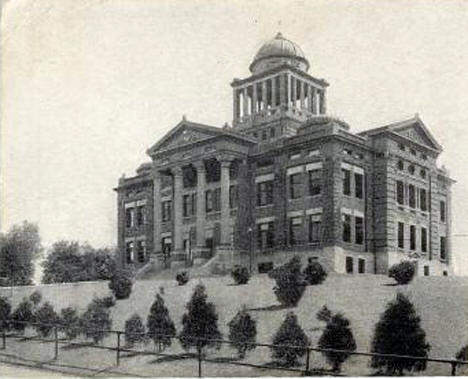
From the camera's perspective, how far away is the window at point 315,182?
36531mm

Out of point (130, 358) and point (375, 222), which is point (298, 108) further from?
point (130, 358)

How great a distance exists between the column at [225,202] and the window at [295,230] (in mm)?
3600

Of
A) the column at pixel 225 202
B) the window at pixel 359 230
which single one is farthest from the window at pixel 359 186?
the column at pixel 225 202

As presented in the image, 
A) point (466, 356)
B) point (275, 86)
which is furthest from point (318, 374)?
point (275, 86)

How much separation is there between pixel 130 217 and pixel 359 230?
2054cm

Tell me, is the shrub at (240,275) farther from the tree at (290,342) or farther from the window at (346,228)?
the tree at (290,342)

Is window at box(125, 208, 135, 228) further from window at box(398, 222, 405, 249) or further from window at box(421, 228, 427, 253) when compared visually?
window at box(421, 228, 427, 253)

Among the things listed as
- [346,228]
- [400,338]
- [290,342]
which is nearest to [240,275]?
[346,228]

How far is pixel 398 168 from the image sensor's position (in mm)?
37969

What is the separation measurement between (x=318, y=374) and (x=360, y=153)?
76.3 ft

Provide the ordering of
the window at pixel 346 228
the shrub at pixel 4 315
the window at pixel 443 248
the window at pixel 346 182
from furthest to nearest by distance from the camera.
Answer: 1. the window at pixel 443 248
2. the window at pixel 346 182
3. the window at pixel 346 228
4. the shrub at pixel 4 315

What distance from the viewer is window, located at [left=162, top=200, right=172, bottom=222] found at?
152ft

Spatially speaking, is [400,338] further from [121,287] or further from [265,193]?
[265,193]

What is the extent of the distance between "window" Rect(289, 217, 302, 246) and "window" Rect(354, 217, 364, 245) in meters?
3.09
